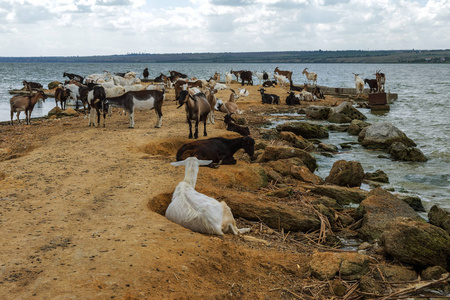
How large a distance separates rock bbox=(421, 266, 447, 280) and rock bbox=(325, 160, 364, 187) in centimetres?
550

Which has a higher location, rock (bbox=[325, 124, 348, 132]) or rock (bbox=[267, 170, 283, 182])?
rock (bbox=[267, 170, 283, 182])

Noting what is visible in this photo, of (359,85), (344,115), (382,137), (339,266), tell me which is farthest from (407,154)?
(359,85)

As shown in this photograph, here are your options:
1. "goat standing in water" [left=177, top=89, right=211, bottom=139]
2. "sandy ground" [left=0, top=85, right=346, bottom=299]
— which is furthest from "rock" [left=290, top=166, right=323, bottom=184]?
"goat standing in water" [left=177, top=89, right=211, bottom=139]

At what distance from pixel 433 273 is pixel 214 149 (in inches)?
224

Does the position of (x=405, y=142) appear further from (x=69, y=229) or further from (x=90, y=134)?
(x=69, y=229)

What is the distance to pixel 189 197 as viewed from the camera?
267 inches

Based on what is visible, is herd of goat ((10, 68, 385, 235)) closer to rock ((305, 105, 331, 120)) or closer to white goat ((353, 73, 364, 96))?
rock ((305, 105, 331, 120))

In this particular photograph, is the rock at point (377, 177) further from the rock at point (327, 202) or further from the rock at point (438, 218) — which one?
the rock at point (438, 218)

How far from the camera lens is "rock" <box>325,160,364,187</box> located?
456 inches

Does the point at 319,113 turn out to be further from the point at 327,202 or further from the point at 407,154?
the point at 327,202

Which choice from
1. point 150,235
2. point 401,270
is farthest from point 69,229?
point 401,270

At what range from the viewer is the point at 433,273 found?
19.7ft

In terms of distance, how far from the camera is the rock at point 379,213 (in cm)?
793

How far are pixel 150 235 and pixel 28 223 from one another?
189 cm
